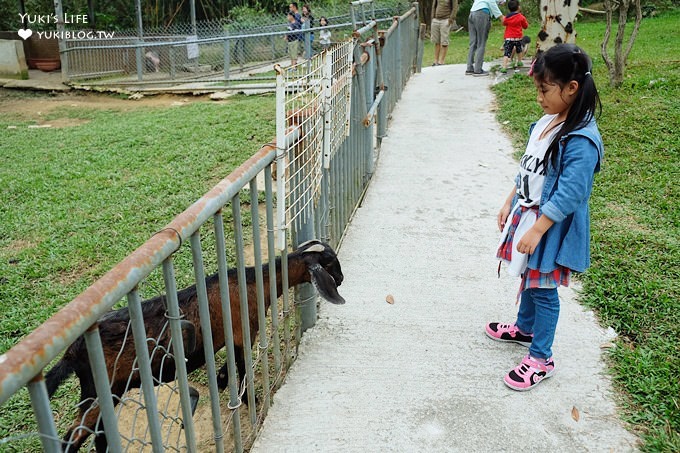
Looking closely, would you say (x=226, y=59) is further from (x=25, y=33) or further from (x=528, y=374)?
(x=528, y=374)

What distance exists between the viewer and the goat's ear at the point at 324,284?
2838mm

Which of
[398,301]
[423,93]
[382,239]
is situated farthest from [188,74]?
[398,301]

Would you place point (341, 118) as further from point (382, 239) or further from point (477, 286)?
point (477, 286)

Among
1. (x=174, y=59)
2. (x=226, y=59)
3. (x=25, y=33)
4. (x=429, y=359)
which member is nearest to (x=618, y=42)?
(x=429, y=359)

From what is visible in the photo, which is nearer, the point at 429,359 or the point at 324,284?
the point at 324,284

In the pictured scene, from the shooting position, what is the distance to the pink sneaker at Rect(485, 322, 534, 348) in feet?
10.2

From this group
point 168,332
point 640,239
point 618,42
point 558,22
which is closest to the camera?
point 168,332

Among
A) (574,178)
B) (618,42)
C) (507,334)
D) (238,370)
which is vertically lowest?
(238,370)

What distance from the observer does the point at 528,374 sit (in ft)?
9.09

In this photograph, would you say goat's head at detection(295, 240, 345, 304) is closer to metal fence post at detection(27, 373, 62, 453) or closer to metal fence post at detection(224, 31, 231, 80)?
metal fence post at detection(27, 373, 62, 453)

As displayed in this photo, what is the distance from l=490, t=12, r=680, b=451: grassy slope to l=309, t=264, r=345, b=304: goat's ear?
4.46ft

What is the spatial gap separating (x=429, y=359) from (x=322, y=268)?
705mm

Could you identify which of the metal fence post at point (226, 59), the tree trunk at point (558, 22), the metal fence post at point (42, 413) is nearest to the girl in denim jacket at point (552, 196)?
the metal fence post at point (42, 413)

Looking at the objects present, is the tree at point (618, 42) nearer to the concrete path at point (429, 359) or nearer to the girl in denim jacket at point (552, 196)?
the concrete path at point (429, 359)
